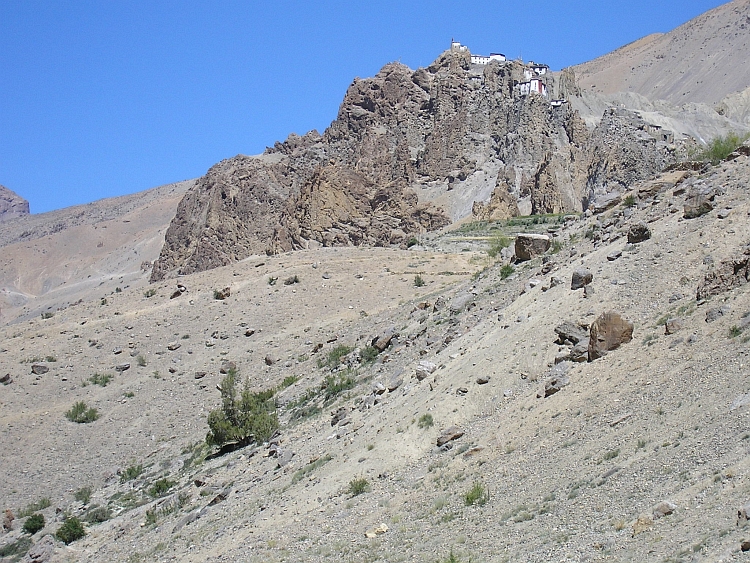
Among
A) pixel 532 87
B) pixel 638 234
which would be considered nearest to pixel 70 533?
pixel 638 234

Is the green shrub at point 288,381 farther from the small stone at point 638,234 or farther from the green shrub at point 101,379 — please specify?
the small stone at point 638,234

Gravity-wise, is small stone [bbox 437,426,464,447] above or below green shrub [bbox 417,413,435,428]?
below

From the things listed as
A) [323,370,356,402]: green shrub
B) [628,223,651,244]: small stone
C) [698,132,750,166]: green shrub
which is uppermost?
[698,132,750,166]: green shrub

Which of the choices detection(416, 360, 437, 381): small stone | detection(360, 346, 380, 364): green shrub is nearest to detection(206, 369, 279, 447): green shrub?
detection(360, 346, 380, 364): green shrub

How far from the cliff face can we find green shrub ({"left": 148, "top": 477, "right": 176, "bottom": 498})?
4141 cm

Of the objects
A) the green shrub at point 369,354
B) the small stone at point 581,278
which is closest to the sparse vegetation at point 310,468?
the small stone at point 581,278

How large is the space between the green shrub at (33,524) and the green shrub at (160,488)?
2.61m

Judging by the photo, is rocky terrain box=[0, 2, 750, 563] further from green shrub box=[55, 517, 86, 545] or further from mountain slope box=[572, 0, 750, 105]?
mountain slope box=[572, 0, 750, 105]

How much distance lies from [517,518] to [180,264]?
7764 cm

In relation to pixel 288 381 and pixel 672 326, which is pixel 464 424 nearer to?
pixel 672 326

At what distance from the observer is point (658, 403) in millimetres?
10906

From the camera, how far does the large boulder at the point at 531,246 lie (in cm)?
2208

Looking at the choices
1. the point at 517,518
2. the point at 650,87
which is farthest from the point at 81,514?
the point at 650,87

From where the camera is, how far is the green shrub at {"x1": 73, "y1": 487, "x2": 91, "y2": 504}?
2108 cm
